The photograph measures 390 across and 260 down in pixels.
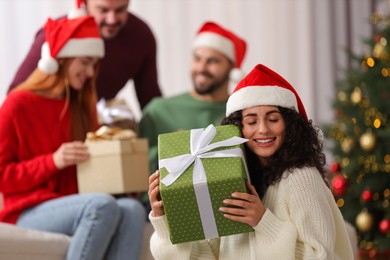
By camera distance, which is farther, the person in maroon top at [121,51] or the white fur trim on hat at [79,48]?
the person in maroon top at [121,51]

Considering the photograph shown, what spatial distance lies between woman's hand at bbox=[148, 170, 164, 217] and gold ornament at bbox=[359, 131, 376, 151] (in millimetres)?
2304

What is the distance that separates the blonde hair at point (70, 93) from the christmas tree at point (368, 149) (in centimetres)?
159

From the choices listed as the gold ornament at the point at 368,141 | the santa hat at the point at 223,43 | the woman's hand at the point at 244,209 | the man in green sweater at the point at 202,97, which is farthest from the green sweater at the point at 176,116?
the woman's hand at the point at 244,209

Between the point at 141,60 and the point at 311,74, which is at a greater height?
the point at 141,60

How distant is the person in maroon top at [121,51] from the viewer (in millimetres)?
3711

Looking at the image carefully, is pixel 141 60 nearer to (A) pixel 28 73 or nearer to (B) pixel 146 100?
(B) pixel 146 100

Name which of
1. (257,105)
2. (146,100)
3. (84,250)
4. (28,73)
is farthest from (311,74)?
(257,105)

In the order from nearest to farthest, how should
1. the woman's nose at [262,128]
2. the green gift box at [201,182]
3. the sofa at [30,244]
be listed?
the green gift box at [201,182] < the woman's nose at [262,128] < the sofa at [30,244]

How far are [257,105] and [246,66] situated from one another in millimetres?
3523

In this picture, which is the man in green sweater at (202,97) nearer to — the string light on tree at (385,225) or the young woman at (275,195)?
the string light on tree at (385,225)

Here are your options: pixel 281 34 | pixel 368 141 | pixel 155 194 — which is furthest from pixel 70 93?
pixel 281 34

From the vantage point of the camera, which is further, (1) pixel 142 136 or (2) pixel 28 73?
(1) pixel 142 136

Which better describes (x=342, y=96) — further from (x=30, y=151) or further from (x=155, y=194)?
(x=155, y=194)

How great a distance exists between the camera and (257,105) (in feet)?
6.96
